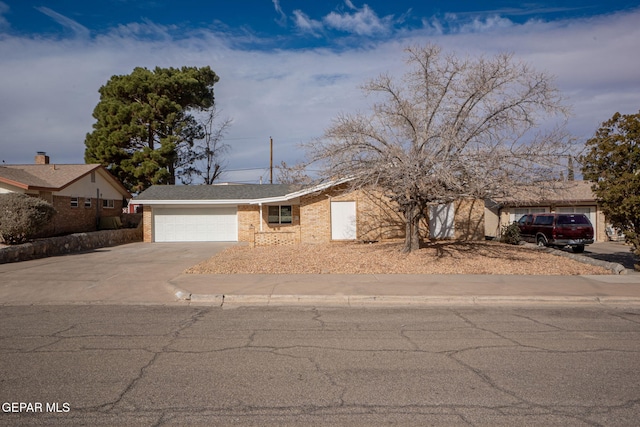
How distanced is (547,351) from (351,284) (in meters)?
5.78

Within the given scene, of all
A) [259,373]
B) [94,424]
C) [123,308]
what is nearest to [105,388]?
[94,424]

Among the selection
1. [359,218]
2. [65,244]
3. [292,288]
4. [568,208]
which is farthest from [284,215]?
[568,208]

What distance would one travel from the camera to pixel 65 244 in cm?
2003

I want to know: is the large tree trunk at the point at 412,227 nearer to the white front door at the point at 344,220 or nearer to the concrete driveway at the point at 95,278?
the white front door at the point at 344,220

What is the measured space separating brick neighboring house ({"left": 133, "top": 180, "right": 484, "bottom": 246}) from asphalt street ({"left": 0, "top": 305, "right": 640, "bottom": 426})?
1176 centimetres

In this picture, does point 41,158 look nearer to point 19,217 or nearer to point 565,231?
point 19,217

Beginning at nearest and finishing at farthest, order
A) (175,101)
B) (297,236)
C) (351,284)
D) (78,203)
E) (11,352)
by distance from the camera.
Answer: (11,352) → (351,284) → (297,236) → (78,203) → (175,101)

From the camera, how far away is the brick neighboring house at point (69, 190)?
74.5ft

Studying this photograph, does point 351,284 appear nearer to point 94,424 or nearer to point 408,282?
point 408,282

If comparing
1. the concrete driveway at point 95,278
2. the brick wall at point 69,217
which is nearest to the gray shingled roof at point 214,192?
the brick wall at point 69,217

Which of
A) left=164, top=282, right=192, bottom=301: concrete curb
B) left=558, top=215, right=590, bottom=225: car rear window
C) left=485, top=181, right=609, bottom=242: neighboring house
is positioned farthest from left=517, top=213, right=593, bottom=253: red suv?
left=164, top=282, right=192, bottom=301: concrete curb

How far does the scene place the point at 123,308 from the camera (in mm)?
9539

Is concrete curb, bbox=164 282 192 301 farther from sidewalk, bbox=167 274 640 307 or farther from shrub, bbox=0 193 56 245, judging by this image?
shrub, bbox=0 193 56 245

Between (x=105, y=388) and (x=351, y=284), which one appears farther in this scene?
(x=351, y=284)
